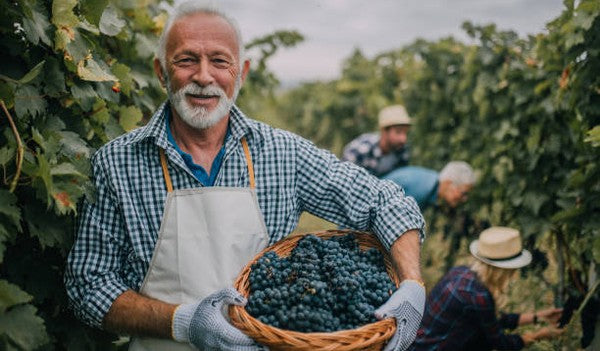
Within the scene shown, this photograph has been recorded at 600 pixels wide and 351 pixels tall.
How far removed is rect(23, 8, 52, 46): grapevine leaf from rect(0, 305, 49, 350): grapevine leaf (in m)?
0.85

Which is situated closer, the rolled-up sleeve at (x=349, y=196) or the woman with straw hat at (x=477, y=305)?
the rolled-up sleeve at (x=349, y=196)

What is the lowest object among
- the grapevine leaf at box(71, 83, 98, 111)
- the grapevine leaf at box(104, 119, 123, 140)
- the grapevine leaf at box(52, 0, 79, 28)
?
the grapevine leaf at box(104, 119, 123, 140)

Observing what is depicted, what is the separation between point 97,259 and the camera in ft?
6.79

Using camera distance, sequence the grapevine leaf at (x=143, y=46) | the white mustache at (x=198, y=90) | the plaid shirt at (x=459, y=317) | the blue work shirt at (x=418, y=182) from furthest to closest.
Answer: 1. the blue work shirt at (x=418, y=182)
2. the plaid shirt at (x=459, y=317)
3. the grapevine leaf at (x=143, y=46)
4. the white mustache at (x=198, y=90)

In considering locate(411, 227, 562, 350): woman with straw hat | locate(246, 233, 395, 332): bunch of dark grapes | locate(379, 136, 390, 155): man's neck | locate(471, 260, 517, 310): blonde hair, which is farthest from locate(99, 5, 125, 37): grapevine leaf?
locate(379, 136, 390, 155): man's neck

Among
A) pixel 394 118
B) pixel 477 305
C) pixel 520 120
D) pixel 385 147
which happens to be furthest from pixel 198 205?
pixel 385 147

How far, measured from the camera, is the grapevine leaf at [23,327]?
167 centimetres

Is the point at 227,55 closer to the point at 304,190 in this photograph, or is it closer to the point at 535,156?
the point at 304,190

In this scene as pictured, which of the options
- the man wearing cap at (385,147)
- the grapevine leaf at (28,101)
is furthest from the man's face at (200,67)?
the man wearing cap at (385,147)

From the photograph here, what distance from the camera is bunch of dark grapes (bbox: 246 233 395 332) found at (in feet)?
6.04

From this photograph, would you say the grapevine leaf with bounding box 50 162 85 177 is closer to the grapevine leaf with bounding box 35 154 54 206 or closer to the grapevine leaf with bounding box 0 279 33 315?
the grapevine leaf with bounding box 35 154 54 206

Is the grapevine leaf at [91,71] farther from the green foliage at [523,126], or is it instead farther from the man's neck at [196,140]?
the green foliage at [523,126]

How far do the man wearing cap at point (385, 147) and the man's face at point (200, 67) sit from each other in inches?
155

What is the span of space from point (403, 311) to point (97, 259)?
1.07 metres
